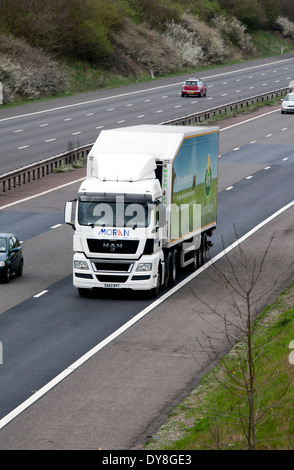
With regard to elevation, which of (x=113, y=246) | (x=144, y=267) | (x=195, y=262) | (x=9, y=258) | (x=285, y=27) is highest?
(x=113, y=246)

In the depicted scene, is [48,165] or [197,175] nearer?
[197,175]

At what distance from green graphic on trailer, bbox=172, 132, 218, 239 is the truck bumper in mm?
2326

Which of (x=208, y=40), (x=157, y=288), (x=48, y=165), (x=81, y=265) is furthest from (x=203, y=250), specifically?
(x=208, y=40)

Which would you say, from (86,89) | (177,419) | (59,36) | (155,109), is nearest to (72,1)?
(59,36)

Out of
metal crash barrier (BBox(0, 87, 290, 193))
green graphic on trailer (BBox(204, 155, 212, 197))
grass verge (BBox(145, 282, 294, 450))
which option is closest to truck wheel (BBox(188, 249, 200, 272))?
green graphic on trailer (BBox(204, 155, 212, 197))

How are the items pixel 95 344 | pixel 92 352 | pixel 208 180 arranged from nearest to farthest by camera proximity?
pixel 92 352
pixel 95 344
pixel 208 180

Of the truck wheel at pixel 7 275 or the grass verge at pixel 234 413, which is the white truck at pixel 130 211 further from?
the grass verge at pixel 234 413

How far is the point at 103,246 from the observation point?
86.0 feet

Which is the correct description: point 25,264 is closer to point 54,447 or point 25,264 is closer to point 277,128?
point 54,447

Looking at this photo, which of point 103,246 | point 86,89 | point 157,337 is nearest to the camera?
point 157,337

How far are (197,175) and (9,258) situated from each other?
19.8 ft

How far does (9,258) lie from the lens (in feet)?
94.3

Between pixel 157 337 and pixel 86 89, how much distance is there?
6814 centimetres

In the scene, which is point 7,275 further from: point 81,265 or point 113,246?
point 113,246
